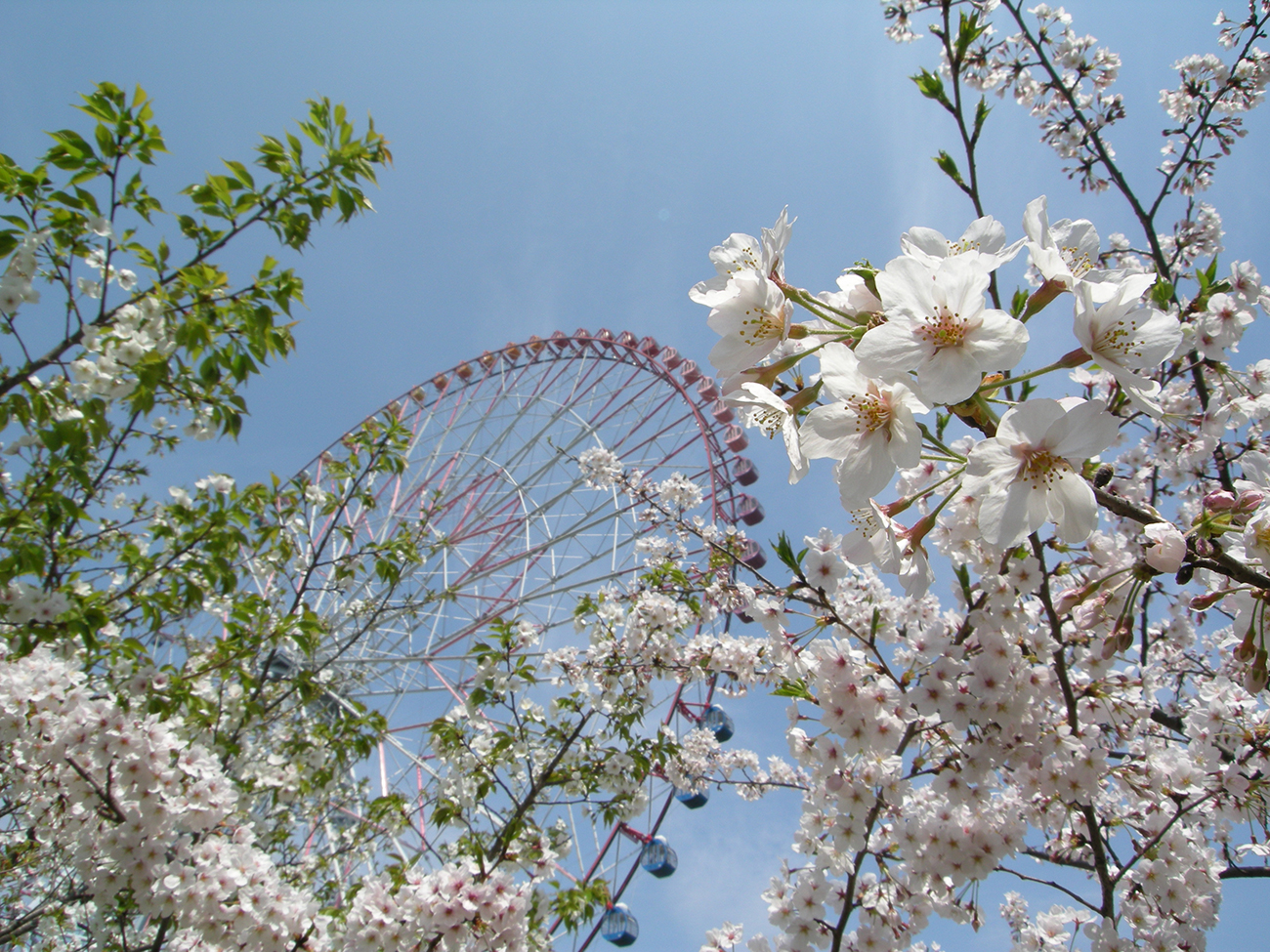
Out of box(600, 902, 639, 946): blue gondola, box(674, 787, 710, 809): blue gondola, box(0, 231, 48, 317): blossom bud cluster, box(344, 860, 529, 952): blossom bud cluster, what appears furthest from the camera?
box(600, 902, 639, 946): blue gondola

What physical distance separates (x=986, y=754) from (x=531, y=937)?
2624 mm

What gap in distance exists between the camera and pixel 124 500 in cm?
671

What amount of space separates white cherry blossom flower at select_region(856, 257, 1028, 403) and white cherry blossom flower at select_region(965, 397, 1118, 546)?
8 centimetres

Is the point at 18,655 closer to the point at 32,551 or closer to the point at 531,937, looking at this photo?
the point at 32,551

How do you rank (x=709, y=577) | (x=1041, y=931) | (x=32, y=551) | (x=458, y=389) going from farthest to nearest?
(x=458, y=389) < (x=709, y=577) < (x=1041, y=931) < (x=32, y=551)

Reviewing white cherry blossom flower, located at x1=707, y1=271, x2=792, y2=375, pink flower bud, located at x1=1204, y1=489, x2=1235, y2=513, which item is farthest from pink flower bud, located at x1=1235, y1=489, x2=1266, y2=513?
white cherry blossom flower, located at x1=707, y1=271, x2=792, y2=375

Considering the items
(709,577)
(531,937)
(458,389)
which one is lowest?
(531,937)

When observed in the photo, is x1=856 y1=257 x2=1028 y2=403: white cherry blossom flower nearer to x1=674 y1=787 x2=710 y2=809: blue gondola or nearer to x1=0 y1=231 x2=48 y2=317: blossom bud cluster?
x1=0 y1=231 x2=48 y2=317: blossom bud cluster

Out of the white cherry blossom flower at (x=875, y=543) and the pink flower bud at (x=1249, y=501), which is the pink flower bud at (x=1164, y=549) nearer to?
the pink flower bud at (x=1249, y=501)

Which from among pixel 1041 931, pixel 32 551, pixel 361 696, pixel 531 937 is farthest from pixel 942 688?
pixel 361 696

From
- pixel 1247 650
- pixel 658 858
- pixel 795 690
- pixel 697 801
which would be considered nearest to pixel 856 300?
pixel 1247 650

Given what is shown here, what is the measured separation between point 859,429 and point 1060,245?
532 mm

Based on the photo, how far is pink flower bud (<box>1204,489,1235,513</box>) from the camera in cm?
100

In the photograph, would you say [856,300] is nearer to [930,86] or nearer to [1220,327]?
[930,86]
